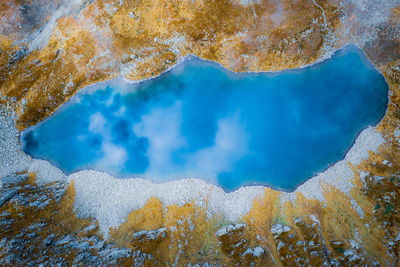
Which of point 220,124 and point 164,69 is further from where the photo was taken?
point 164,69

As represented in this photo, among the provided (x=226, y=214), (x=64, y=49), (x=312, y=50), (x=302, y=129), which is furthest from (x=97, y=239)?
(x=312, y=50)

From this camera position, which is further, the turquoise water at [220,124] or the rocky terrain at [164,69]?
the turquoise water at [220,124]

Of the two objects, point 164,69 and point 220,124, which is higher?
point 164,69

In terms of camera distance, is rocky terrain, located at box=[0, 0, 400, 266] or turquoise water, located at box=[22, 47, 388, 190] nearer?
rocky terrain, located at box=[0, 0, 400, 266]
